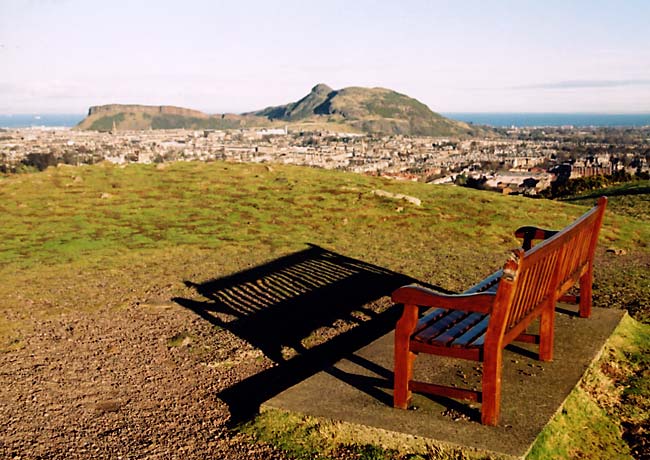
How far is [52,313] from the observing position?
903 cm

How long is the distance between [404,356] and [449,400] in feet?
2.22

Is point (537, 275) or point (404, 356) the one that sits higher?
point (537, 275)

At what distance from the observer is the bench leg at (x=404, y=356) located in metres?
4.72

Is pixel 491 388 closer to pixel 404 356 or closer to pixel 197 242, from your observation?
pixel 404 356

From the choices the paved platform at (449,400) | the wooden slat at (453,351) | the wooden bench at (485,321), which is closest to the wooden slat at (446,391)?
the wooden bench at (485,321)

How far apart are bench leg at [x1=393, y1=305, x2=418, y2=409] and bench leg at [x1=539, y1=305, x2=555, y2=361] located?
167cm

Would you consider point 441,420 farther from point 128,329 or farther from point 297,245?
point 297,245

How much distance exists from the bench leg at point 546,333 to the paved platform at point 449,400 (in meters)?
0.11

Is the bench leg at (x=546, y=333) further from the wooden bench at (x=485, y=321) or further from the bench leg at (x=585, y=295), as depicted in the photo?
the bench leg at (x=585, y=295)

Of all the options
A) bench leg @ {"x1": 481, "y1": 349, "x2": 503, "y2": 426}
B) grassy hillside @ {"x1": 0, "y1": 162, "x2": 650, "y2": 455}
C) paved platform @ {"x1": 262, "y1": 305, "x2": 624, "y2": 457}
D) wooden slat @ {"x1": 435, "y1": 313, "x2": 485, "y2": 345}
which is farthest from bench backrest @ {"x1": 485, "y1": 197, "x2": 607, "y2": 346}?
grassy hillside @ {"x1": 0, "y1": 162, "x2": 650, "y2": 455}

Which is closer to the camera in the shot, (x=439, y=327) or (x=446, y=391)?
(x=446, y=391)

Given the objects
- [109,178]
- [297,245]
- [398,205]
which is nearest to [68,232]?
[297,245]

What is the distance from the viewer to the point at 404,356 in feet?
15.9

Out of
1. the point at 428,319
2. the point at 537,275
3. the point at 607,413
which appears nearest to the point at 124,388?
the point at 428,319
